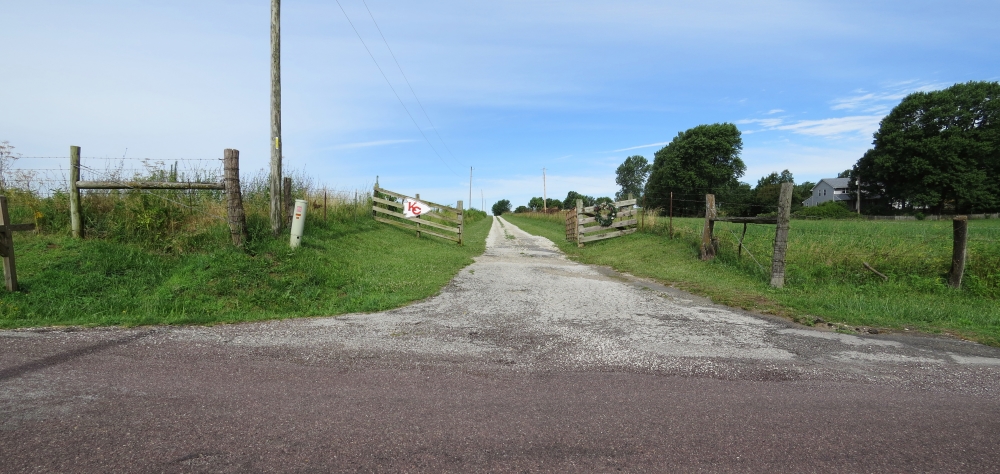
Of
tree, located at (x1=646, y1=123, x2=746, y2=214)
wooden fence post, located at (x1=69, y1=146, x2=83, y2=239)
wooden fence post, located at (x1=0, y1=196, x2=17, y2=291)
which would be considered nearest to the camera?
wooden fence post, located at (x1=0, y1=196, x2=17, y2=291)

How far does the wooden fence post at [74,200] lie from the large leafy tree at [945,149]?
62525 mm

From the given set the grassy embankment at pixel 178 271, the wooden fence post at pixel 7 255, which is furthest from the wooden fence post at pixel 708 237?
the wooden fence post at pixel 7 255

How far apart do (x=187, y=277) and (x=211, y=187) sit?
2.32 meters

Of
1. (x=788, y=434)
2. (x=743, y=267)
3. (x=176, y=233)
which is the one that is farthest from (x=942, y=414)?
(x=176, y=233)

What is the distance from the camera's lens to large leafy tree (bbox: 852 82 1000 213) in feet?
155

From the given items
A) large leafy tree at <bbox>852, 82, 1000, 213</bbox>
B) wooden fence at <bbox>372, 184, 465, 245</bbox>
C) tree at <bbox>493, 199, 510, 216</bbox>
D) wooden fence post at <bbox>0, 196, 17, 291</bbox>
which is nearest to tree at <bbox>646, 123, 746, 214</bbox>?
large leafy tree at <bbox>852, 82, 1000, 213</bbox>

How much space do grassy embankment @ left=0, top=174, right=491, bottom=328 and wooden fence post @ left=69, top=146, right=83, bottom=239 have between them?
19 cm

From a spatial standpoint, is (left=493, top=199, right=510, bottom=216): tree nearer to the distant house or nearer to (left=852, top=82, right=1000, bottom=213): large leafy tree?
the distant house

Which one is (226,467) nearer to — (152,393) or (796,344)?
(152,393)

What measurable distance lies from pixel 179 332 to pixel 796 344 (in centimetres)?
661

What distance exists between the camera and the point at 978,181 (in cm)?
4669

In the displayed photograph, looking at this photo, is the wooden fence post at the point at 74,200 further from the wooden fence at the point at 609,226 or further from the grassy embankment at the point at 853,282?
the wooden fence at the point at 609,226

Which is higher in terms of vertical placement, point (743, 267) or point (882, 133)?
point (882, 133)

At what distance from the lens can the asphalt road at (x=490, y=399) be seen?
9.14ft
